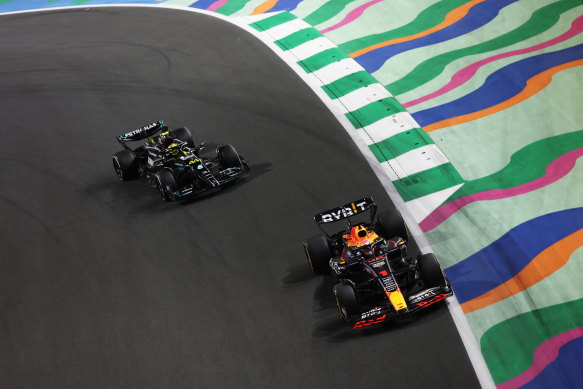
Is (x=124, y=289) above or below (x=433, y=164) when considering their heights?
below

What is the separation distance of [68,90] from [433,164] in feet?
34.3

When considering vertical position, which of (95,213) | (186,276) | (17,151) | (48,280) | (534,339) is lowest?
(534,339)

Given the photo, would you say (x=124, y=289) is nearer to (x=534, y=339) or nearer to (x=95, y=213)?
(x=95, y=213)

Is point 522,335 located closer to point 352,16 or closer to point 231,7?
point 352,16

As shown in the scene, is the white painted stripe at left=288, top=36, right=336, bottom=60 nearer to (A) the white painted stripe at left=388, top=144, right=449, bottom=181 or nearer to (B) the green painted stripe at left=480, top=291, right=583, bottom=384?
(A) the white painted stripe at left=388, top=144, right=449, bottom=181

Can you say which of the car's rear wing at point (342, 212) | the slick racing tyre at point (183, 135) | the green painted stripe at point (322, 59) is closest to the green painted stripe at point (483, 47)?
the green painted stripe at point (322, 59)

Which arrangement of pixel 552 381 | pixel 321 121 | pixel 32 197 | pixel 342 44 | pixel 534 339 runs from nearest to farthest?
pixel 552 381 → pixel 534 339 → pixel 32 197 → pixel 321 121 → pixel 342 44

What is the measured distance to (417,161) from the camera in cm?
1415

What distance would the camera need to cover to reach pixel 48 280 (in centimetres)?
1250

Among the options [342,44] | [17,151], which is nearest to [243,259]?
[17,151]

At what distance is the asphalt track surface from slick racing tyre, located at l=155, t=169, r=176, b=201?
0.31 metres

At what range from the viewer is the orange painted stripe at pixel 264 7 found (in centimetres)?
2162

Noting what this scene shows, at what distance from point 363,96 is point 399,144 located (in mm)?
2322

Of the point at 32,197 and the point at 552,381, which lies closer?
the point at 552,381
